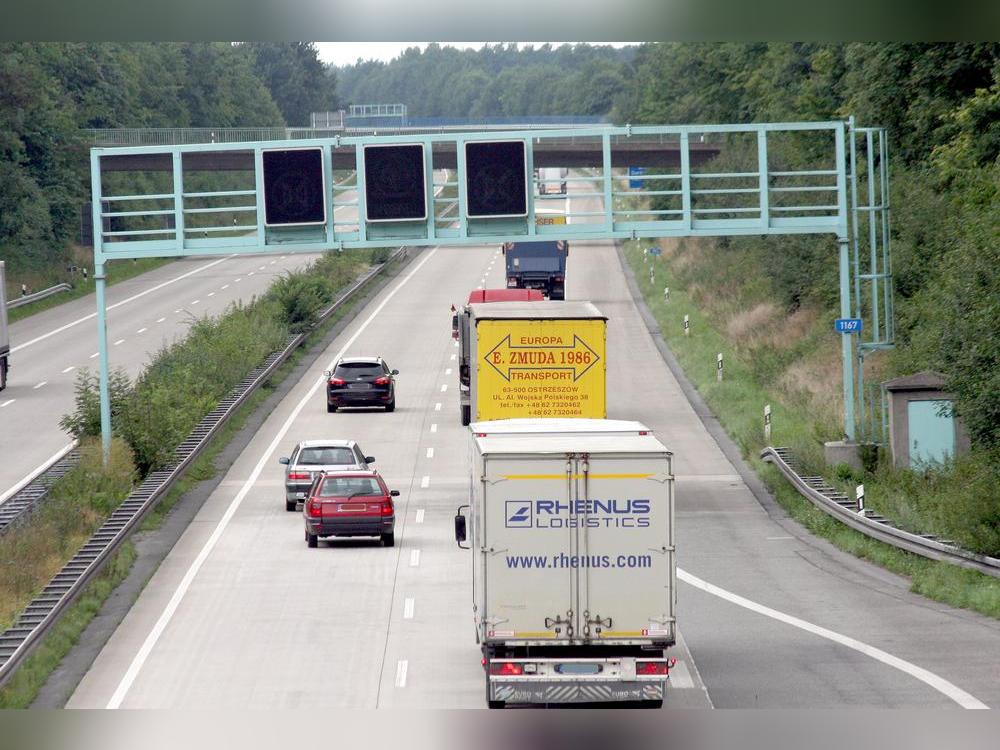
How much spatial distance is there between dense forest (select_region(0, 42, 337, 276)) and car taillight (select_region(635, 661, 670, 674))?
236 ft

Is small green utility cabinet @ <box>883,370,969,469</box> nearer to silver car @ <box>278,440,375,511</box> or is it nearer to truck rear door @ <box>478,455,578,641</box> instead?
silver car @ <box>278,440,375,511</box>

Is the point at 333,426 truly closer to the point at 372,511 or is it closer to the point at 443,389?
the point at 443,389

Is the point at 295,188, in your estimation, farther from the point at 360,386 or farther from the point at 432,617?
the point at 432,617

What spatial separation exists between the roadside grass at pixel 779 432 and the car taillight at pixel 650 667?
7.40 metres

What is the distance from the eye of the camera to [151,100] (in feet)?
407

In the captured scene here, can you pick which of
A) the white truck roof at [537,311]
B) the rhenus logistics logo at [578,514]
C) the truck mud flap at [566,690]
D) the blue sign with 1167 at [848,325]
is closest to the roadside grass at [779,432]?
the blue sign with 1167 at [848,325]

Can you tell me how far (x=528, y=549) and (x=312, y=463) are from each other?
1714cm

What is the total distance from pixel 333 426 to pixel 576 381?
39.8 feet

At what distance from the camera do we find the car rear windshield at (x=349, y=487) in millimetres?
28062

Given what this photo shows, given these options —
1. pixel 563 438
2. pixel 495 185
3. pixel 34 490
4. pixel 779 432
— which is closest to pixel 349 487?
pixel 34 490

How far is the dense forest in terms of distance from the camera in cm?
8494

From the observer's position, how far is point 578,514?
1569 centimetres

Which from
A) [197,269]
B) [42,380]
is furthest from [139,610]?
[197,269]

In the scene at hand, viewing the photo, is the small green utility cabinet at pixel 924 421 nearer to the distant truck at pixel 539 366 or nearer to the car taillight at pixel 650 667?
the distant truck at pixel 539 366
